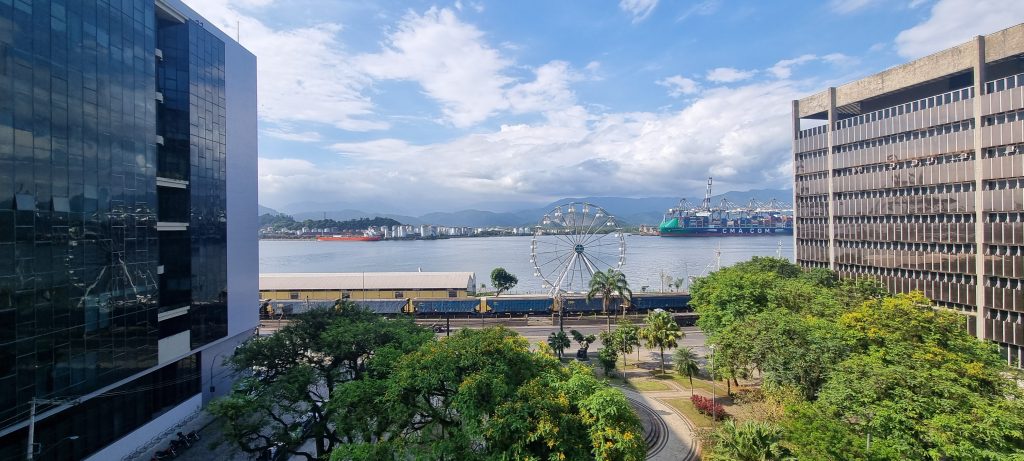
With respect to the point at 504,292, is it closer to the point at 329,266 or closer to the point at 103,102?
the point at 103,102

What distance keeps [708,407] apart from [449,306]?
Answer: 3551cm

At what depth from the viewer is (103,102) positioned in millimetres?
20875

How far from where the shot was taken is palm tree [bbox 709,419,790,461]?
16.6 meters

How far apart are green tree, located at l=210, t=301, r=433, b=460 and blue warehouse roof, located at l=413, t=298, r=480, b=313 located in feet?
88.8

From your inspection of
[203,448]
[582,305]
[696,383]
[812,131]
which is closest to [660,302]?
[582,305]

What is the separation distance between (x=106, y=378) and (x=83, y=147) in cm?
1078

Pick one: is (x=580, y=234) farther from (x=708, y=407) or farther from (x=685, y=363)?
(x=708, y=407)

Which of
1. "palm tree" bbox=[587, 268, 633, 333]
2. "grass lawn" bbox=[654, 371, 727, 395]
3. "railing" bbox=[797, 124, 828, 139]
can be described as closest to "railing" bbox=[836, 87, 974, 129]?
"railing" bbox=[797, 124, 828, 139]

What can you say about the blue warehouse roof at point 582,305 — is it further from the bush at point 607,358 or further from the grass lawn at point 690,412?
the grass lawn at point 690,412

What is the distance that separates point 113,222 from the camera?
70.6ft

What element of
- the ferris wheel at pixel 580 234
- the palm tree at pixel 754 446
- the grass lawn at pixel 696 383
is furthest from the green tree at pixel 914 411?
the ferris wheel at pixel 580 234

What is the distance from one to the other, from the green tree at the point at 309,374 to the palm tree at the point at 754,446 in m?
13.7

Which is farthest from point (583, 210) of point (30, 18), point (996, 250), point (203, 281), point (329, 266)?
point (329, 266)

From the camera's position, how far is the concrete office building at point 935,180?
33.5 metres
